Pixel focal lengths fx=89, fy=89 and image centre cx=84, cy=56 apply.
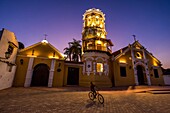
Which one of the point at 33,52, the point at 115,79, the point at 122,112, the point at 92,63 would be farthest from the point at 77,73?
the point at 122,112

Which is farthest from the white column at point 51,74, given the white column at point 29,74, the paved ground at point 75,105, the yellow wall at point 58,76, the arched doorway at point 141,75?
the arched doorway at point 141,75

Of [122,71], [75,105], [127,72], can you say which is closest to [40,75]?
[75,105]

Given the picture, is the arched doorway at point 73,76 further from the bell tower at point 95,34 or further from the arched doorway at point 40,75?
the bell tower at point 95,34

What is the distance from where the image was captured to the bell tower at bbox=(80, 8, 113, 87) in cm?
1669

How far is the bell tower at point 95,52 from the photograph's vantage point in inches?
657

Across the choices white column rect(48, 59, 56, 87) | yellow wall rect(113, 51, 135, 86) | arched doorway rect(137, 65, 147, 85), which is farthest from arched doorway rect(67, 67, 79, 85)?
arched doorway rect(137, 65, 147, 85)

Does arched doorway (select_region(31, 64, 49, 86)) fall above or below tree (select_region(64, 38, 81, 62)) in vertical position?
below

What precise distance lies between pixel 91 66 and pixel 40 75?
951cm

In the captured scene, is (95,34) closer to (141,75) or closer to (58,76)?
(58,76)

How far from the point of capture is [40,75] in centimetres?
1630

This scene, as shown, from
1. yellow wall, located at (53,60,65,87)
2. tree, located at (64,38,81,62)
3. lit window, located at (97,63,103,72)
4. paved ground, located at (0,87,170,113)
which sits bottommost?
paved ground, located at (0,87,170,113)

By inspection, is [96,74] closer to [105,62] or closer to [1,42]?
[105,62]

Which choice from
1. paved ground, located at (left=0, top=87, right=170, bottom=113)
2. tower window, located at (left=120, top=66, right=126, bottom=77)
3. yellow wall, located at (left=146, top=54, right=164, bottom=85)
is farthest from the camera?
yellow wall, located at (left=146, top=54, right=164, bottom=85)

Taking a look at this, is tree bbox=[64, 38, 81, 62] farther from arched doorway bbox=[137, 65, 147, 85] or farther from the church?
arched doorway bbox=[137, 65, 147, 85]
